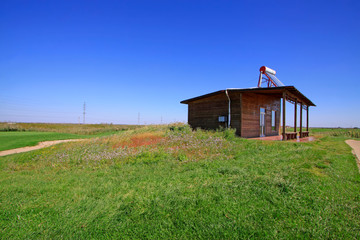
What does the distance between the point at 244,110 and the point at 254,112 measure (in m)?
1.41

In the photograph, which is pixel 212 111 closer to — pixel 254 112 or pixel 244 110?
pixel 244 110

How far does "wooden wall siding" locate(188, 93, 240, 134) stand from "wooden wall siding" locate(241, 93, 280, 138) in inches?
20.9

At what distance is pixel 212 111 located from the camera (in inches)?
552

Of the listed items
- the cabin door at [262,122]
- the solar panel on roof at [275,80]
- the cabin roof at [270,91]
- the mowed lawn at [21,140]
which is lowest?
the mowed lawn at [21,140]

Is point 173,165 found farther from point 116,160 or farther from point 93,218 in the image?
point 93,218

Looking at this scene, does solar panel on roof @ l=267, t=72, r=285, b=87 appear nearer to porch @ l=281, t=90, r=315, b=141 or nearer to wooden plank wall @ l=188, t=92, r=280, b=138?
wooden plank wall @ l=188, t=92, r=280, b=138

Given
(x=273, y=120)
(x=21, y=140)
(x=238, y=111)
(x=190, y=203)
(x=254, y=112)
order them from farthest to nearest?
(x=273, y=120)
(x=21, y=140)
(x=254, y=112)
(x=238, y=111)
(x=190, y=203)

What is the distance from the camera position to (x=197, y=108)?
15305 mm

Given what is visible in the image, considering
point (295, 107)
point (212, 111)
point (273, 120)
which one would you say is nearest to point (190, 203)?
point (212, 111)

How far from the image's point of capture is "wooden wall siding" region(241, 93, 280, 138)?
1247 cm

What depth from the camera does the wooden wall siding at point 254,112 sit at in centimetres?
1247

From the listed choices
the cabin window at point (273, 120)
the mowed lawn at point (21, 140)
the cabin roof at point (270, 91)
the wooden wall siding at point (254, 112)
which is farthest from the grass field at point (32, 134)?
the cabin window at point (273, 120)

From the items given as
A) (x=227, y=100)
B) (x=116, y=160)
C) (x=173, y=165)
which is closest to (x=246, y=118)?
(x=227, y=100)

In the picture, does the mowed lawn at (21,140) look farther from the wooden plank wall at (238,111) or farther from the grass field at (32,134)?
the wooden plank wall at (238,111)
